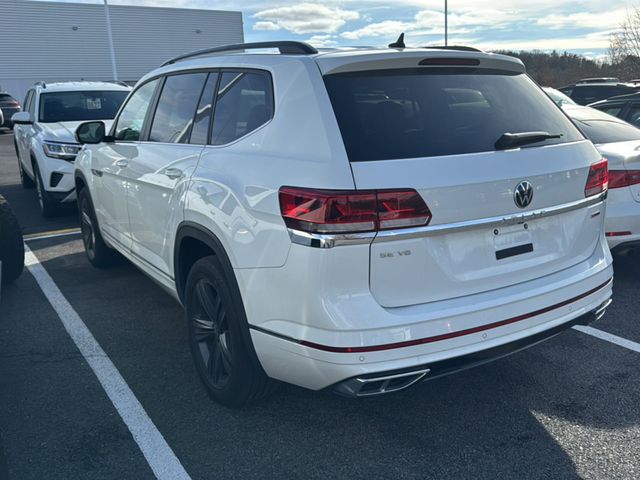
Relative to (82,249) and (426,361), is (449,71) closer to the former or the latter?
(426,361)

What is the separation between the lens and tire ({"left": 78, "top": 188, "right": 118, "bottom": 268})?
5652 millimetres

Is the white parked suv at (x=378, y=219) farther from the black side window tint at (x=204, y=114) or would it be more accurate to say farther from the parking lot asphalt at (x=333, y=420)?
the parking lot asphalt at (x=333, y=420)

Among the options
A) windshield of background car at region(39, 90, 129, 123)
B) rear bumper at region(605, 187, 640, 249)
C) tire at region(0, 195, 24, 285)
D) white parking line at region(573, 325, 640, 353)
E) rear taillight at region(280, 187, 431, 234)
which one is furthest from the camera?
windshield of background car at region(39, 90, 129, 123)

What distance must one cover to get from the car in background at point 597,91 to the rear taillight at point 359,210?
11.9 metres

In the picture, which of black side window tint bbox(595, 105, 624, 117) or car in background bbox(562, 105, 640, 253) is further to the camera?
black side window tint bbox(595, 105, 624, 117)

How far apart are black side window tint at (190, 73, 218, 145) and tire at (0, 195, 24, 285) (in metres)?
2.61

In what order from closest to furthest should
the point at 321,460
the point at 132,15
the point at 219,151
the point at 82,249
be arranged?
the point at 321,460, the point at 219,151, the point at 82,249, the point at 132,15

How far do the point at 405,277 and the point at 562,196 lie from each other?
37.7 inches

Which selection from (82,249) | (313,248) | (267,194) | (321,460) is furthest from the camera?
(82,249)

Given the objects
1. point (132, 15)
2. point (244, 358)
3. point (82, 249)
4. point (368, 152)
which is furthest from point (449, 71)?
point (132, 15)

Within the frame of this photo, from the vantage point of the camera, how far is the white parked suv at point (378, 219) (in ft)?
8.11

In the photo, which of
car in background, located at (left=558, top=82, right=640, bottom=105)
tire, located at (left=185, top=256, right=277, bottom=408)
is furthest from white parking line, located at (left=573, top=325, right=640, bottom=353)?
car in background, located at (left=558, top=82, right=640, bottom=105)

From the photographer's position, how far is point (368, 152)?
8.32 feet

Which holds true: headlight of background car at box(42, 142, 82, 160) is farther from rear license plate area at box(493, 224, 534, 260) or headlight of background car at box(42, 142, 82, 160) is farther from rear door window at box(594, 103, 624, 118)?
rear door window at box(594, 103, 624, 118)
